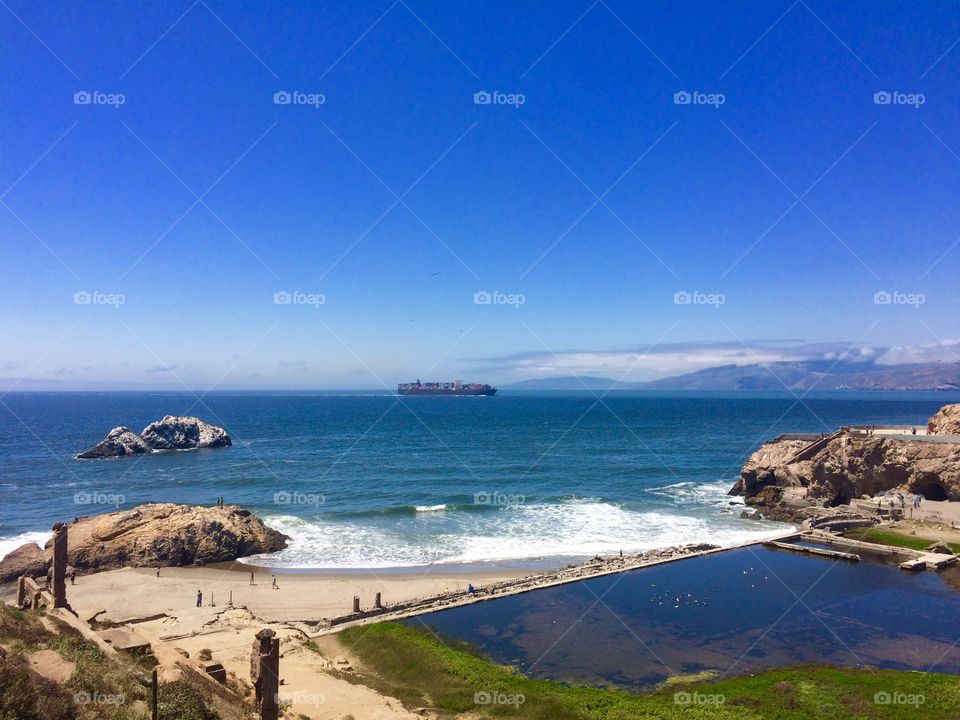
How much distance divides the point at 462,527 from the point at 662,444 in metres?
59.5

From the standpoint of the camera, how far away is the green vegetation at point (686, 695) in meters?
18.9

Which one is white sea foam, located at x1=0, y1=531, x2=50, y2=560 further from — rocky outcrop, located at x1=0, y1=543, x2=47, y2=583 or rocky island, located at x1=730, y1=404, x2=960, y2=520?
rocky island, located at x1=730, y1=404, x2=960, y2=520

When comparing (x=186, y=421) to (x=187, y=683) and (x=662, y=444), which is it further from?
(x=187, y=683)

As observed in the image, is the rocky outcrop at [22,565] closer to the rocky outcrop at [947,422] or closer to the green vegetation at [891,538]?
the green vegetation at [891,538]

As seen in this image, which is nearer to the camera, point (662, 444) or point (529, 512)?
point (529, 512)

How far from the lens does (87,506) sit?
2005 inches

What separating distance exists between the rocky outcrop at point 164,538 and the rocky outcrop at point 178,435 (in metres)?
52.1

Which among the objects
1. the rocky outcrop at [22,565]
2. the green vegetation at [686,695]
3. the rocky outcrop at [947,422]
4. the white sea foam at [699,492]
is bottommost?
the green vegetation at [686,695]

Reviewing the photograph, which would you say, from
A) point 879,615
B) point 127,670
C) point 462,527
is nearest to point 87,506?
point 462,527

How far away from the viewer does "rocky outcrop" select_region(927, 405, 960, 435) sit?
188 feet

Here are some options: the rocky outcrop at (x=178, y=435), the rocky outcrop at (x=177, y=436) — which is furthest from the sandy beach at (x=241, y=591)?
the rocky outcrop at (x=178, y=435)

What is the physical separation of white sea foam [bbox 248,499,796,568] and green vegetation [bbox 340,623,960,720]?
1661 centimetres

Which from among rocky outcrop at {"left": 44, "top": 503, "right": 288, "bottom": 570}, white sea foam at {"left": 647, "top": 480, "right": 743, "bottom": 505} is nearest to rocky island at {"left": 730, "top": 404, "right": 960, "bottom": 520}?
white sea foam at {"left": 647, "top": 480, "right": 743, "bottom": 505}

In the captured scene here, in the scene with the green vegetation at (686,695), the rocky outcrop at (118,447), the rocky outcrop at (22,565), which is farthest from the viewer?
the rocky outcrop at (118,447)
